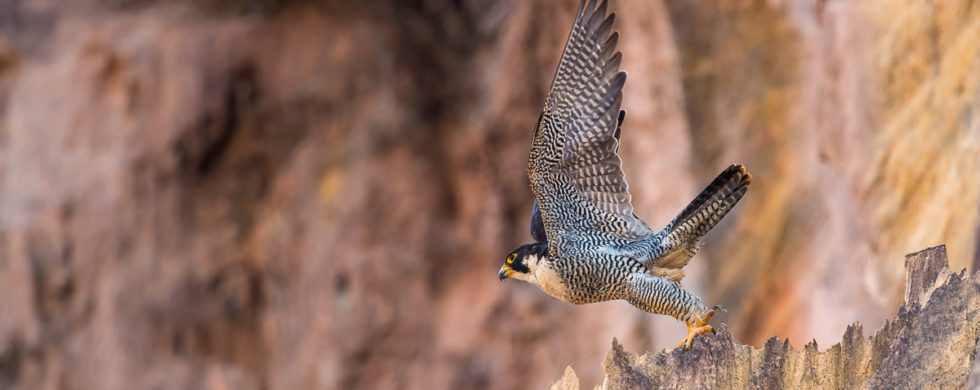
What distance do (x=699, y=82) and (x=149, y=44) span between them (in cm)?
316

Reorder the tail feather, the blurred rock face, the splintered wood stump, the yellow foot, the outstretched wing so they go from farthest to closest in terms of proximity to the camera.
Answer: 1. the blurred rock face
2. the outstretched wing
3. the tail feather
4. the yellow foot
5. the splintered wood stump

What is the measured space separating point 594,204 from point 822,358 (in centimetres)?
88

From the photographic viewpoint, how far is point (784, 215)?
4.81 m

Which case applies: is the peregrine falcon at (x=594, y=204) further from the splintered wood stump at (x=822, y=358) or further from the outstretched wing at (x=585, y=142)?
the splintered wood stump at (x=822, y=358)

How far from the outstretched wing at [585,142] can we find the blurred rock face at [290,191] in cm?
208

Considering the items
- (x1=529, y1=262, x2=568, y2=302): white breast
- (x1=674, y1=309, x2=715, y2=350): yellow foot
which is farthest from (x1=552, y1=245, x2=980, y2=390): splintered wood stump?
(x1=529, y1=262, x2=568, y2=302): white breast

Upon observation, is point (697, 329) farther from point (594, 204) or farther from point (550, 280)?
point (594, 204)

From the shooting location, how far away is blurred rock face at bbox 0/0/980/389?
5.50 metres

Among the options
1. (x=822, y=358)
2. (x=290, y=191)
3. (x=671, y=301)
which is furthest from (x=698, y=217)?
(x=290, y=191)

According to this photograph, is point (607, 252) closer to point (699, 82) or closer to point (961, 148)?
point (961, 148)

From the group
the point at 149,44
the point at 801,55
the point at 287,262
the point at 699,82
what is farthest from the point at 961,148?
the point at 149,44

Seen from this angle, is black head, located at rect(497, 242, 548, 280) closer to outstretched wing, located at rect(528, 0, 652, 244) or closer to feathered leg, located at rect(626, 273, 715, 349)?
outstretched wing, located at rect(528, 0, 652, 244)

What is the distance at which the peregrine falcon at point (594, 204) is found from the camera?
2.94 m

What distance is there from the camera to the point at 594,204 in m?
3.16
